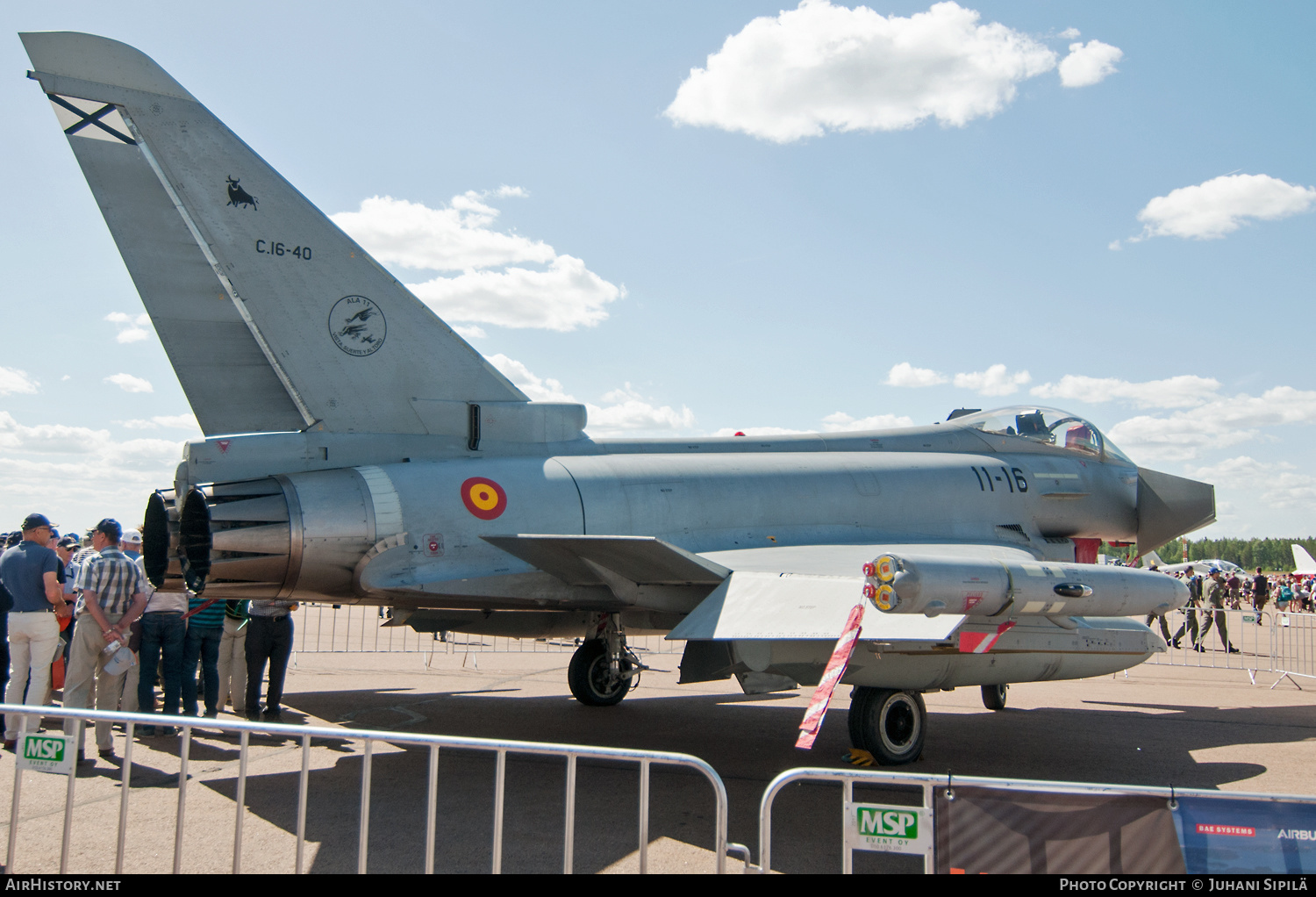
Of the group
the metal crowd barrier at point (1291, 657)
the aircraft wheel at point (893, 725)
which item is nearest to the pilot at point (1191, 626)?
the metal crowd barrier at point (1291, 657)

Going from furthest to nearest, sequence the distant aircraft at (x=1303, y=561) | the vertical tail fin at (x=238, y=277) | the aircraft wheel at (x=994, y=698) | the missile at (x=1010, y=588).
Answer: the distant aircraft at (x=1303, y=561) → the aircraft wheel at (x=994, y=698) → the vertical tail fin at (x=238, y=277) → the missile at (x=1010, y=588)

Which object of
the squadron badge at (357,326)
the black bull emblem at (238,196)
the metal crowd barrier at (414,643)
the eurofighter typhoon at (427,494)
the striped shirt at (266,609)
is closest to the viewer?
the eurofighter typhoon at (427,494)

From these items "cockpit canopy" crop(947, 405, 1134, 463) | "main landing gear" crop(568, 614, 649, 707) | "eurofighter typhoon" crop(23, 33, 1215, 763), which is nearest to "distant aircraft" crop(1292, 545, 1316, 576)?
"cockpit canopy" crop(947, 405, 1134, 463)

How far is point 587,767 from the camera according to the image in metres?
7.38

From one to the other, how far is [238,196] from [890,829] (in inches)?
246

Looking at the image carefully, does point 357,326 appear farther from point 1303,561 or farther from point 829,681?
point 1303,561

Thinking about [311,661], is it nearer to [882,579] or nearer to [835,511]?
[835,511]

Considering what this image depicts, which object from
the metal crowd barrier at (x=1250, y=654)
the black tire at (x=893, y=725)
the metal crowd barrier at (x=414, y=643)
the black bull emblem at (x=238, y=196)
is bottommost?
the metal crowd barrier at (x=414, y=643)

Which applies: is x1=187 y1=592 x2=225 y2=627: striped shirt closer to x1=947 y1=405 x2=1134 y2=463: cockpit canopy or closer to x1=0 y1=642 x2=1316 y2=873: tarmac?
x1=0 y1=642 x2=1316 y2=873: tarmac

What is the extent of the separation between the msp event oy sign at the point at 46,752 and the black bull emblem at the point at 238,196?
4104 millimetres

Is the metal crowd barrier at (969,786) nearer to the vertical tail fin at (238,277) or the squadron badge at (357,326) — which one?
the vertical tail fin at (238,277)

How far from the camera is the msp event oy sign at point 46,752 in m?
4.14

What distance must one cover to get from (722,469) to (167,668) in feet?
16.8

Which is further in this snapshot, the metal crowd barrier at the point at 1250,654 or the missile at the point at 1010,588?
the metal crowd barrier at the point at 1250,654
